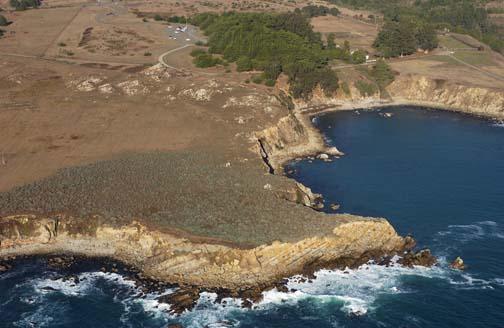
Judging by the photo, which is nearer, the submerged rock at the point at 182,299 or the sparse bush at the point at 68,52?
the submerged rock at the point at 182,299

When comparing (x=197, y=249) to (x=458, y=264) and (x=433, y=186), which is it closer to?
(x=458, y=264)

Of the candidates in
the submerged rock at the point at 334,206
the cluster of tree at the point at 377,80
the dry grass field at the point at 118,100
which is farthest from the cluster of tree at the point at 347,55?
the submerged rock at the point at 334,206

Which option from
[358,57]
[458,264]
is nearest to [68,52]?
[358,57]

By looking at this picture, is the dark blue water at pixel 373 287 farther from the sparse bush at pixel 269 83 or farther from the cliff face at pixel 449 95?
the cliff face at pixel 449 95

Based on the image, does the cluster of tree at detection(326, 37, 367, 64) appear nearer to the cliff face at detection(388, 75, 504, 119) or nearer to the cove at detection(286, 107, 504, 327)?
the cliff face at detection(388, 75, 504, 119)

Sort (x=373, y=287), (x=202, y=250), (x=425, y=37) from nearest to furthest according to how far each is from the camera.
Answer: (x=373, y=287)
(x=202, y=250)
(x=425, y=37)

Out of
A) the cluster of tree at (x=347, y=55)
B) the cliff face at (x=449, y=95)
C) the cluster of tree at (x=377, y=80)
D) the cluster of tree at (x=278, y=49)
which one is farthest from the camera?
the cluster of tree at (x=347, y=55)
